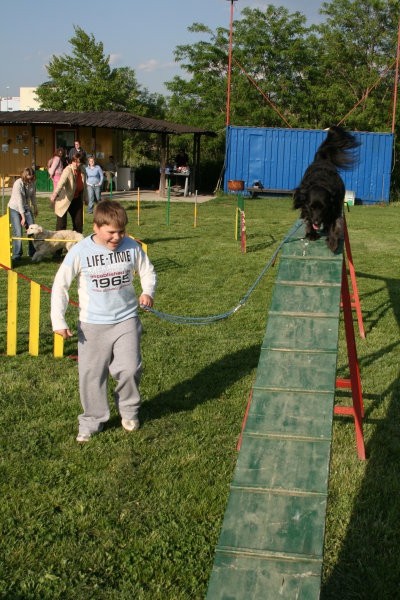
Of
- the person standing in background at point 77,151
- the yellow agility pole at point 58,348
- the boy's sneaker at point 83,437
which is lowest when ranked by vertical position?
the boy's sneaker at point 83,437

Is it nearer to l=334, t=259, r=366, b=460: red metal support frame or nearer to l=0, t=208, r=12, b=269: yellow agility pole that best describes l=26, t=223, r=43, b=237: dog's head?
l=0, t=208, r=12, b=269: yellow agility pole

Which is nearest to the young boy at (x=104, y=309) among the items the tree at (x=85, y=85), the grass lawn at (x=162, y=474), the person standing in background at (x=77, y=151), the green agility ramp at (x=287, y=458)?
the grass lawn at (x=162, y=474)

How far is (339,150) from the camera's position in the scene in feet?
20.9

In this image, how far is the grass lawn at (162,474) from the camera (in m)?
3.15

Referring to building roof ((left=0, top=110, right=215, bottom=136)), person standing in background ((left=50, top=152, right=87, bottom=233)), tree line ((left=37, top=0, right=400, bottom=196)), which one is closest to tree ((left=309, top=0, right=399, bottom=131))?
tree line ((left=37, top=0, right=400, bottom=196))

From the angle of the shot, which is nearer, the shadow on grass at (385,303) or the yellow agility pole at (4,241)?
the yellow agility pole at (4,241)

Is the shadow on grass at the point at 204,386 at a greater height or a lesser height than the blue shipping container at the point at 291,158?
lesser

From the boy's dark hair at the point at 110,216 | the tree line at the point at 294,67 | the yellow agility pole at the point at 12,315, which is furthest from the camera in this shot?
the tree line at the point at 294,67

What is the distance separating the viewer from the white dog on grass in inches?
420

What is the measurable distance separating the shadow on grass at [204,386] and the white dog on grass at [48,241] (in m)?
5.29

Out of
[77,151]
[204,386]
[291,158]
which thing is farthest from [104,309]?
[291,158]

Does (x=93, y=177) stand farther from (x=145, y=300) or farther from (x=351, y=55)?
(x=351, y=55)

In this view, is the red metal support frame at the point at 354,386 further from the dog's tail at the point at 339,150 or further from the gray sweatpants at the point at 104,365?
the dog's tail at the point at 339,150

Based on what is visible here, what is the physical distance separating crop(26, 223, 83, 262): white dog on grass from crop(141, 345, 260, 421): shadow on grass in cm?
529
